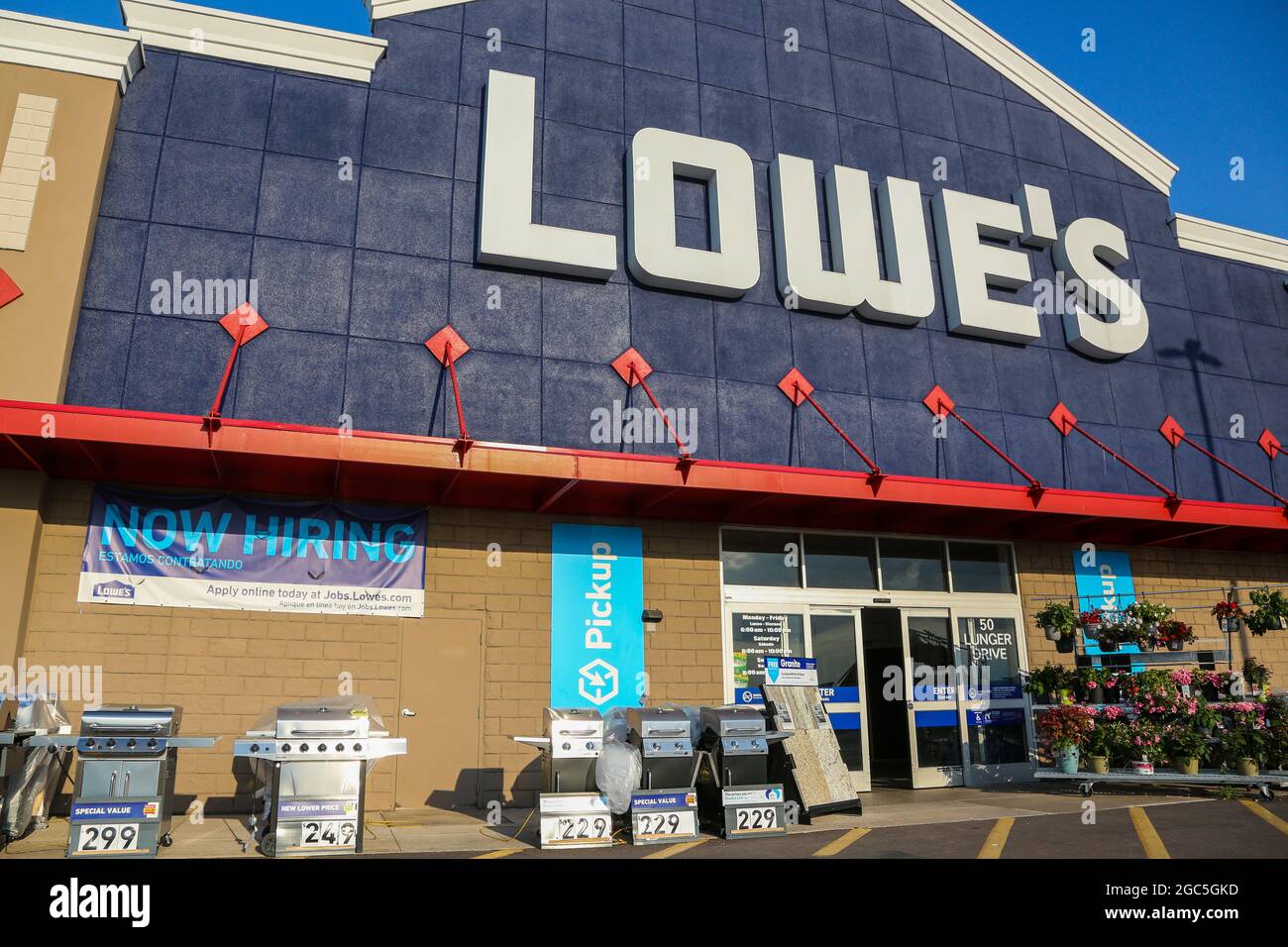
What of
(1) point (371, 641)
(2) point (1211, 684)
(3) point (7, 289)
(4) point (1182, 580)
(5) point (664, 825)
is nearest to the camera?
(5) point (664, 825)

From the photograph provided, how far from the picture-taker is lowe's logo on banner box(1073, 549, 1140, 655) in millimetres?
13359

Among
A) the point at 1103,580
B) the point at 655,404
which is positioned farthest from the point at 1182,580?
the point at 655,404

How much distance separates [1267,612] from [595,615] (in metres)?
9.09

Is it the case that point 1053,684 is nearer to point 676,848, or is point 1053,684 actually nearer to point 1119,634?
point 1119,634

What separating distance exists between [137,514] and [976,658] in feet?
35.8

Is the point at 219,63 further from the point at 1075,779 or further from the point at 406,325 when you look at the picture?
the point at 1075,779

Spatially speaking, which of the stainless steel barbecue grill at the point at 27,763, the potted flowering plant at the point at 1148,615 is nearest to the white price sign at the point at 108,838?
the stainless steel barbecue grill at the point at 27,763

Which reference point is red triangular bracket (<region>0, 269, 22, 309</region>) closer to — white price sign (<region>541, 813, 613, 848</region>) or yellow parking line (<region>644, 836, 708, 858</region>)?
white price sign (<region>541, 813, 613, 848</region>)

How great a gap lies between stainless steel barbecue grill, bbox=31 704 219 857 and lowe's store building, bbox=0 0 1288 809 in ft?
8.71

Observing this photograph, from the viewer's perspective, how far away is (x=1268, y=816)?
8.23 metres

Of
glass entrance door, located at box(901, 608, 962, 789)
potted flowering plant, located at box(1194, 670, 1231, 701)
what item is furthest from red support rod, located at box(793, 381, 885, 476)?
potted flowering plant, located at box(1194, 670, 1231, 701)

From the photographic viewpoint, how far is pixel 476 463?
9703 mm

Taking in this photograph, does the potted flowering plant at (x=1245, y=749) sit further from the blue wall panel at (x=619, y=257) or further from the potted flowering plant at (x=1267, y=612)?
the blue wall panel at (x=619, y=257)

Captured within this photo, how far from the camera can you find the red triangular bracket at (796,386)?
1240cm
